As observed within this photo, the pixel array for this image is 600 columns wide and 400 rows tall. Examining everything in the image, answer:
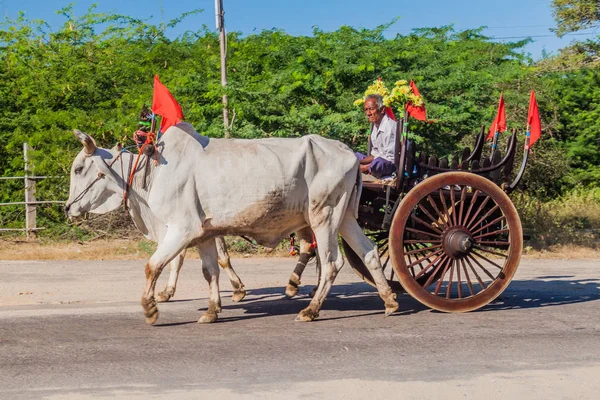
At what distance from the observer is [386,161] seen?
29.6 feet

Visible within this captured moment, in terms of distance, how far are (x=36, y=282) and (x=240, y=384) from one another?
20.2 ft

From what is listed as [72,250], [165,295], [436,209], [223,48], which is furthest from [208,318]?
[223,48]

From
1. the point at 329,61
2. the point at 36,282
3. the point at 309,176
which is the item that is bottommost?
the point at 36,282

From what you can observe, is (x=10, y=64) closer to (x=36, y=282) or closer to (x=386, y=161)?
(x=36, y=282)

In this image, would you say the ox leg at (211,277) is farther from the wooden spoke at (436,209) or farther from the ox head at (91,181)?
the wooden spoke at (436,209)

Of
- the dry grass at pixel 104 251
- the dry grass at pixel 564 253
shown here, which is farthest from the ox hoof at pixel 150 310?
the dry grass at pixel 564 253

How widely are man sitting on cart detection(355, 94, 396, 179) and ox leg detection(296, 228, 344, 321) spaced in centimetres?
99

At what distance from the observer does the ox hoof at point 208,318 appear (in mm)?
8367

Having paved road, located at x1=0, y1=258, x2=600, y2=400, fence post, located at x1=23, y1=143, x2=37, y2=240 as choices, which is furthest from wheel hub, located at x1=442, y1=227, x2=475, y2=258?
fence post, located at x1=23, y1=143, x2=37, y2=240

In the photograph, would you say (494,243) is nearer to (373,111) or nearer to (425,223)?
(425,223)

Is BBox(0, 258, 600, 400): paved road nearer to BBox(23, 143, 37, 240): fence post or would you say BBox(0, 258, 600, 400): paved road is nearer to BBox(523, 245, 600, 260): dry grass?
BBox(523, 245, 600, 260): dry grass

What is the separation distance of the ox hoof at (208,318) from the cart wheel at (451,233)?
72.4 inches

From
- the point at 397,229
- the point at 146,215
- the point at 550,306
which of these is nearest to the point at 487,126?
the point at 550,306

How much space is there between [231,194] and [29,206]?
921cm
